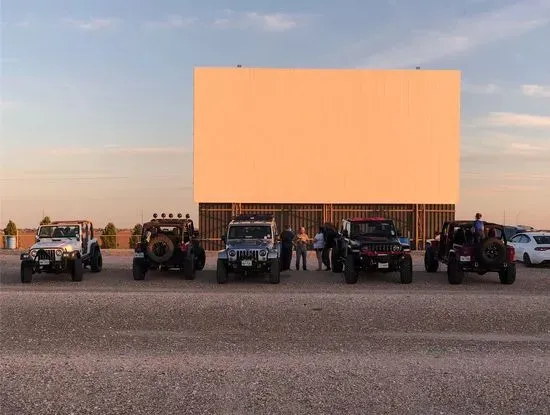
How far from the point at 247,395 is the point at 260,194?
101ft

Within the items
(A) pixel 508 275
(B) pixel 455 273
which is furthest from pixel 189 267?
(A) pixel 508 275

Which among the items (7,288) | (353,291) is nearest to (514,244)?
(353,291)

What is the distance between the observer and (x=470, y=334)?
11.0 m

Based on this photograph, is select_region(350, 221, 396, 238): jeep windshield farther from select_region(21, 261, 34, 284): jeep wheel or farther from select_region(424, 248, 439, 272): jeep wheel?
select_region(21, 261, 34, 284): jeep wheel

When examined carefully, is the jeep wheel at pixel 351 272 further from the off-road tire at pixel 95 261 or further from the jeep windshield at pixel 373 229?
the off-road tire at pixel 95 261

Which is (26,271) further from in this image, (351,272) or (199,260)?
(351,272)

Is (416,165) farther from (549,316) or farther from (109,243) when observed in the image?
(549,316)

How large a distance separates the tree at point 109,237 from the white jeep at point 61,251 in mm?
20355

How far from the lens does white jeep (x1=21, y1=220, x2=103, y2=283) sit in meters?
18.7

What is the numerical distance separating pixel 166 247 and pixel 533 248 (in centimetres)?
1497

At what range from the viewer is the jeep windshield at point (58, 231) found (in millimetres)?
20203

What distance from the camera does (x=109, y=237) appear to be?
136ft

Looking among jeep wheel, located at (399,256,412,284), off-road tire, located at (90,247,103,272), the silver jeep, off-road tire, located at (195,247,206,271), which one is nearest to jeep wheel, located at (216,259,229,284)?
the silver jeep

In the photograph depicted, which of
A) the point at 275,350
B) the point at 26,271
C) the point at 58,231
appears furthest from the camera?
the point at 58,231
